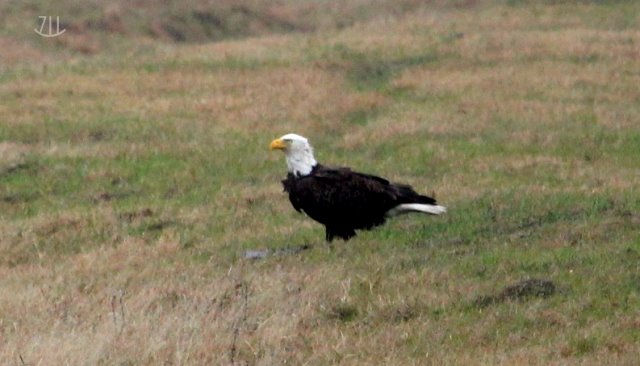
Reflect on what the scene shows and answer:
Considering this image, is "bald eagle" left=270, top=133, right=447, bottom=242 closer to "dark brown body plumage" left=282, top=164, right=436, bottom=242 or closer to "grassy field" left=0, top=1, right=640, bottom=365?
"dark brown body plumage" left=282, top=164, right=436, bottom=242

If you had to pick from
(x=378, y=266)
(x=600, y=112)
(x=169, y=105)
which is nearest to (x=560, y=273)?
(x=378, y=266)

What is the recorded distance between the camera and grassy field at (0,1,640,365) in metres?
8.77

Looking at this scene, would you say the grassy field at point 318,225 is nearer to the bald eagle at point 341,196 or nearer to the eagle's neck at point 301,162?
the bald eagle at point 341,196

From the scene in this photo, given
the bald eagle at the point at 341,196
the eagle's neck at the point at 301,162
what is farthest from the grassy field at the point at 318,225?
the eagle's neck at the point at 301,162

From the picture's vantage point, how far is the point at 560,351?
8242mm

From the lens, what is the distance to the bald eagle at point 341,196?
42.4 ft

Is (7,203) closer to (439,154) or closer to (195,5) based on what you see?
(439,154)

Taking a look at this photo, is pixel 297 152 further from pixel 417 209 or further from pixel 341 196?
pixel 417 209

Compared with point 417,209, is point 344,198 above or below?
above

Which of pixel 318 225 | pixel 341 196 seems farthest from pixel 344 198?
pixel 318 225

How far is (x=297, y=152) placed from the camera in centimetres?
1332

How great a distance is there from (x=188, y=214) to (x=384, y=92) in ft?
32.9

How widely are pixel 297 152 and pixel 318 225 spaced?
1.42 meters

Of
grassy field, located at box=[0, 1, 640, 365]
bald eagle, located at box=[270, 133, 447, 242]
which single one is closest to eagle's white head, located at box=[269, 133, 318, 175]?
bald eagle, located at box=[270, 133, 447, 242]
